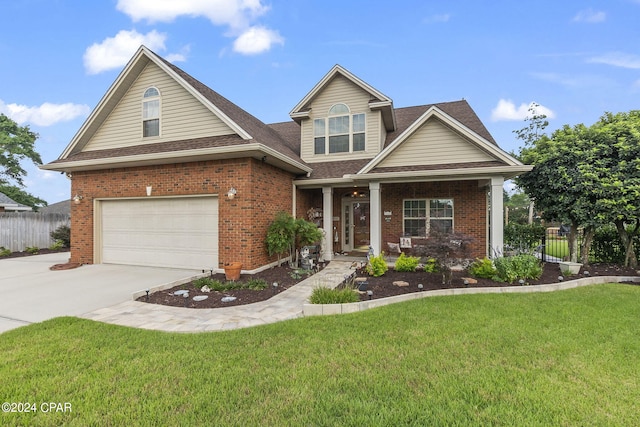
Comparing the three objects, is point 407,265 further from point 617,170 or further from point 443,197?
point 617,170

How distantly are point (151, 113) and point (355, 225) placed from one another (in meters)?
8.88

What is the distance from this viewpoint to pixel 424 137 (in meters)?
9.11

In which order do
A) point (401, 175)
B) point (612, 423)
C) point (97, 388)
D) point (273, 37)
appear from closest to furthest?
point (612, 423)
point (97, 388)
point (401, 175)
point (273, 37)

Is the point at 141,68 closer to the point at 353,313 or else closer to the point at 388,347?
the point at 353,313

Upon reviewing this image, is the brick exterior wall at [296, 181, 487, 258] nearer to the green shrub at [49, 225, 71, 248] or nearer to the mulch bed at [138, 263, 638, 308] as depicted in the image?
the mulch bed at [138, 263, 638, 308]

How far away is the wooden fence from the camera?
43.3 feet

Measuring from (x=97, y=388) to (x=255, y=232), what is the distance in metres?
5.71

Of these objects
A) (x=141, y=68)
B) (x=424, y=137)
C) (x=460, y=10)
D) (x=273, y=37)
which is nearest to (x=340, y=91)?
(x=424, y=137)

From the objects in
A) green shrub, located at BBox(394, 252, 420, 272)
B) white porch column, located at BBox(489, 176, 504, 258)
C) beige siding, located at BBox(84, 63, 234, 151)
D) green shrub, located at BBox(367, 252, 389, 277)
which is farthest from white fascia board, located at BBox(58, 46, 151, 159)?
white porch column, located at BBox(489, 176, 504, 258)

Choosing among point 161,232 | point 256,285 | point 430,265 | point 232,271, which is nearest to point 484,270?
point 430,265

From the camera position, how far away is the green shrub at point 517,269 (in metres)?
7.08

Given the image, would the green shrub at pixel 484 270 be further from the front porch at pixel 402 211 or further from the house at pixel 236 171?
the front porch at pixel 402 211

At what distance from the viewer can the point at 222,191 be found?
330 inches

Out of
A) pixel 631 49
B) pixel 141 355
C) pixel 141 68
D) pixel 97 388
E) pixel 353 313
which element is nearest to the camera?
pixel 97 388
